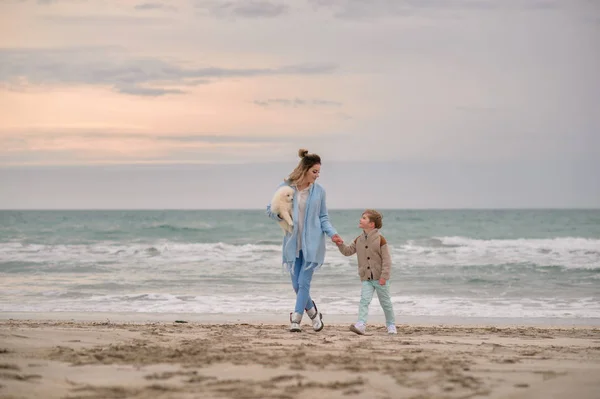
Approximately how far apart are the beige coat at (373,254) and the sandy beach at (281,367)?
0.73m

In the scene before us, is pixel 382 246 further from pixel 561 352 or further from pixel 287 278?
pixel 287 278

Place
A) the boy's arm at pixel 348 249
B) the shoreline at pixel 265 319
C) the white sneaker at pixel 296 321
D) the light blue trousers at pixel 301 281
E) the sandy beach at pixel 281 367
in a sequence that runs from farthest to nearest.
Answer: the shoreline at pixel 265 319 < the white sneaker at pixel 296 321 < the light blue trousers at pixel 301 281 < the boy's arm at pixel 348 249 < the sandy beach at pixel 281 367

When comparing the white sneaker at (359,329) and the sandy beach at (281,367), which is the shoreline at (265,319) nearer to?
the white sneaker at (359,329)

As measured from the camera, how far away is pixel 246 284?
631 inches

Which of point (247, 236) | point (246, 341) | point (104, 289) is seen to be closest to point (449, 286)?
point (104, 289)

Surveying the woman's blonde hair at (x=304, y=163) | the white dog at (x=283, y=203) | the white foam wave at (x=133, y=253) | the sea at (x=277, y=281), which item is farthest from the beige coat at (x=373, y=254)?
the white foam wave at (x=133, y=253)

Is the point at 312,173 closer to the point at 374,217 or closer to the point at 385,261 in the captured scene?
the point at 374,217

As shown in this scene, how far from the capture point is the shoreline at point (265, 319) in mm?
10195

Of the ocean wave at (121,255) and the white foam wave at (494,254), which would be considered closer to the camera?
the ocean wave at (121,255)

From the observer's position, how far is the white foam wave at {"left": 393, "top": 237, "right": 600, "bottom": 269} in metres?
21.6

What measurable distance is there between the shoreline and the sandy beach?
271 centimetres

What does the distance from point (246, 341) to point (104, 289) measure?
28.6 feet

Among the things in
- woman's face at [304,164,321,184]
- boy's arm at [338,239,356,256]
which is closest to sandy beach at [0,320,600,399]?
boy's arm at [338,239,356,256]

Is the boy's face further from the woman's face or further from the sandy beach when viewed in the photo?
the sandy beach
